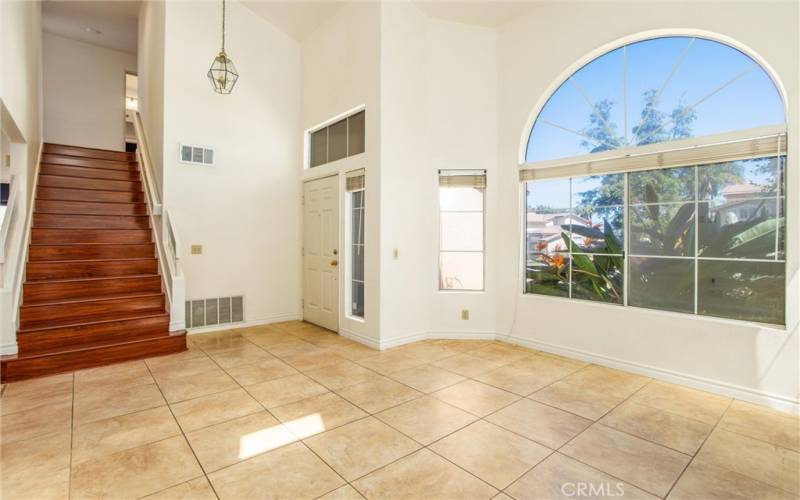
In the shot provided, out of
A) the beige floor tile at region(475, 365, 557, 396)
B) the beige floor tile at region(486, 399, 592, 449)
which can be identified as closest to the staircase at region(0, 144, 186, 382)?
the beige floor tile at region(475, 365, 557, 396)

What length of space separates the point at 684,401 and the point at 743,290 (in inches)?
40.3

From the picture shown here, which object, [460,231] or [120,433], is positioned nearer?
[120,433]

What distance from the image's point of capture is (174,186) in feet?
16.3

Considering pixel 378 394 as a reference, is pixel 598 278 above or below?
above

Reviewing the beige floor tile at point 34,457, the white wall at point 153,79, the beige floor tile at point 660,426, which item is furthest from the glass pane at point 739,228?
the white wall at point 153,79

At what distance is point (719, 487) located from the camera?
2.05 meters

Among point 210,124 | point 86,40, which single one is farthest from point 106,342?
point 86,40

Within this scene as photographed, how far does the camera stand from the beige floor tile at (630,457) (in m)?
2.10

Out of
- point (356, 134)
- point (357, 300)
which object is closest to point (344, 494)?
point (357, 300)

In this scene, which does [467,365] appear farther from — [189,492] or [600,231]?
[189,492]

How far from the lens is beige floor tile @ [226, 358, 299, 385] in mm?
3516

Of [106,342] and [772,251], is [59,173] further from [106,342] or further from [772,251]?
[772,251]

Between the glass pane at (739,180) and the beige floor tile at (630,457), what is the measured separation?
2158 millimetres
